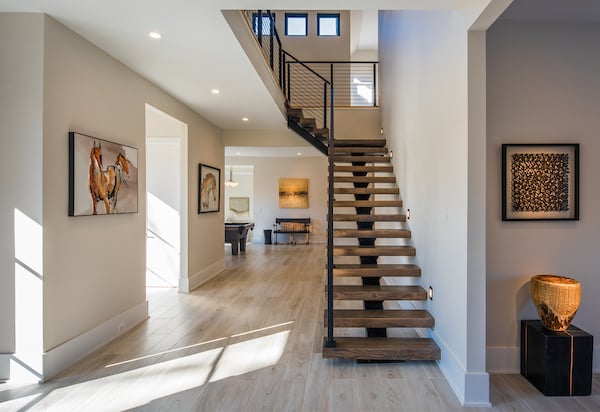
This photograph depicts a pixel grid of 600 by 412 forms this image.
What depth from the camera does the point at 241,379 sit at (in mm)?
→ 2850

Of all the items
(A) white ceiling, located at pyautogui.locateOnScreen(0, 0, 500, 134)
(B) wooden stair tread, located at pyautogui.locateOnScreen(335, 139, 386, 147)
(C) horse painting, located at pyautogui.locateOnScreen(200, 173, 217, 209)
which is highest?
(A) white ceiling, located at pyautogui.locateOnScreen(0, 0, 500, 134)

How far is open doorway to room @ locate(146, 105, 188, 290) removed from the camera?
235 inches

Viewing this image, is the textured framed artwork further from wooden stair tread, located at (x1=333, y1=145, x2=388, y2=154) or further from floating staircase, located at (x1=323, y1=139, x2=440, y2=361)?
wooden stair tread, located at (x1=333, y1=145, x2=388, y2=154)

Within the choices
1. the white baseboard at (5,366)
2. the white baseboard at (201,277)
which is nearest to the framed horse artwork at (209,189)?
the white baseboard at (201,277)

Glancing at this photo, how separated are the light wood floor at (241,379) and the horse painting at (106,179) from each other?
1.38m

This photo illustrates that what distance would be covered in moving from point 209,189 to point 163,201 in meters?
0.81

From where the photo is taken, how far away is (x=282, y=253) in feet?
31.9

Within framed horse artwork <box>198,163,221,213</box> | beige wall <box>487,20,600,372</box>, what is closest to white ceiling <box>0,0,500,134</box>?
beige wall <box>487,20,600,372</box>

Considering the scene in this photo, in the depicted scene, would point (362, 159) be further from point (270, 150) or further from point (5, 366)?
point (5, 366)

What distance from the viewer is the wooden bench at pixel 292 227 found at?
11.7 metres

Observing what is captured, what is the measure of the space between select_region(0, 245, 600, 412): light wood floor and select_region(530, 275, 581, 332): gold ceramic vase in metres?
0.52

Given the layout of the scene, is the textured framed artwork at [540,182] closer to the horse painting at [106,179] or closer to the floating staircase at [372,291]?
the floating staircase at [372,291]

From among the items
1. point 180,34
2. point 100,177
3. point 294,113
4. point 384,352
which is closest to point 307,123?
point 294,113

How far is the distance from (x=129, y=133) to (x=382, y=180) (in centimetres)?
348
